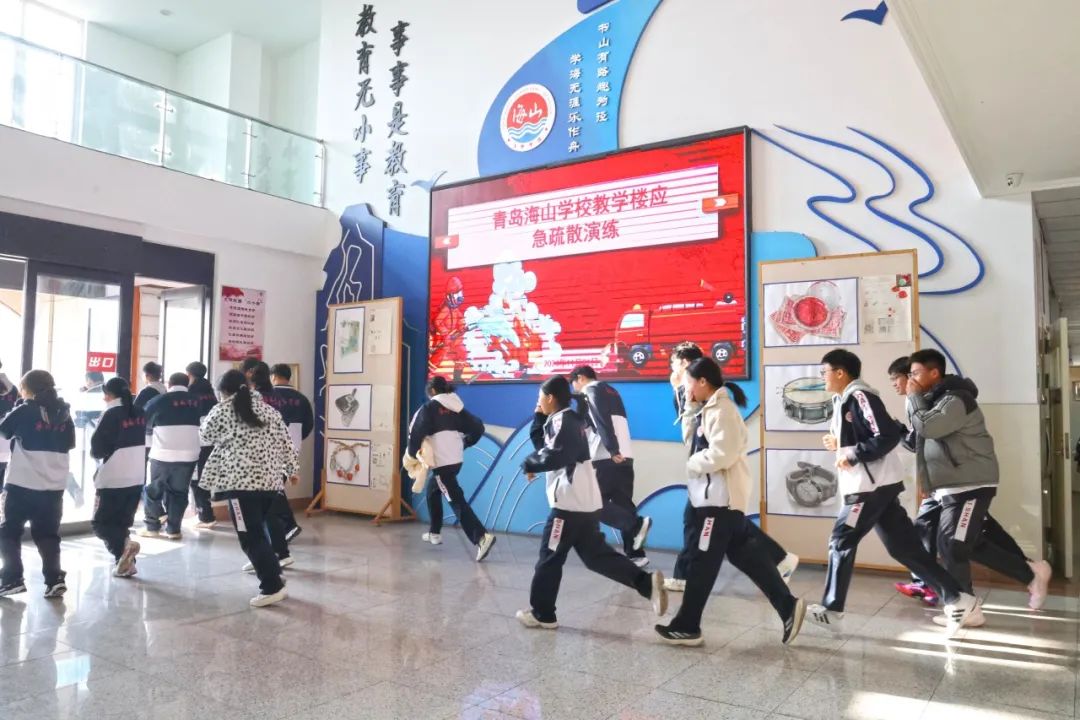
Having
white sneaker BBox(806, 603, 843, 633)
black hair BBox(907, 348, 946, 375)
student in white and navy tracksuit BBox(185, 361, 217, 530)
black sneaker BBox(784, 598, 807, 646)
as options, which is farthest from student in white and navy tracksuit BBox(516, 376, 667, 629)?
student in white and navy tracksuit BBox(185, 361, 217, 530)

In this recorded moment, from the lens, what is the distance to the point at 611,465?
5.30 meters

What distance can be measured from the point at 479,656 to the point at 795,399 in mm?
3025

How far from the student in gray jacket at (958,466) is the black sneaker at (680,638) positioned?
1.48 meters

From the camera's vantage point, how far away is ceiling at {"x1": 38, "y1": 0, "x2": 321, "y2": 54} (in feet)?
31.0

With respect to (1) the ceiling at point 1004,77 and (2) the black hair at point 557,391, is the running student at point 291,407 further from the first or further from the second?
(1) the ceiling at point 1004,77

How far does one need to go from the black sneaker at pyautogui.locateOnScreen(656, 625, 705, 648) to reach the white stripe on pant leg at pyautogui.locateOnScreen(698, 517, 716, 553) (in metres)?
0.43

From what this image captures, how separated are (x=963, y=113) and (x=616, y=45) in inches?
130

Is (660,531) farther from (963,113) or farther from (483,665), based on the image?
(963,113)

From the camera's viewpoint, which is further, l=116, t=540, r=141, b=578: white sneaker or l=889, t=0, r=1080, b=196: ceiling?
l=116, t=540, r=141, b=578: white sneaker

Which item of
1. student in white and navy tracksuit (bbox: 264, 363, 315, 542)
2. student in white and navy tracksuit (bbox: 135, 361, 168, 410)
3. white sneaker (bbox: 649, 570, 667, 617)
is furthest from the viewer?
student in white and navy tracksuit (bbox: 135, 361, 168, 410)

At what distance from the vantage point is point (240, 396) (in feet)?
14.6

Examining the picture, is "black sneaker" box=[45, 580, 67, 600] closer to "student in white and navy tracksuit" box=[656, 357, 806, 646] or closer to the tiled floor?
the tiled floor

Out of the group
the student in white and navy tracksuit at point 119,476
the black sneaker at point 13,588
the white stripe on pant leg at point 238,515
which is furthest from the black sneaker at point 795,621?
the black sneaker at point 13,588

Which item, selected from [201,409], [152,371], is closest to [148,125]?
[152,371]
